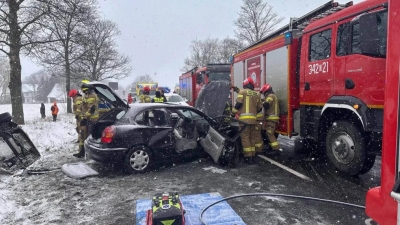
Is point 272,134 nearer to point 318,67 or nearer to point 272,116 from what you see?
point 272,116

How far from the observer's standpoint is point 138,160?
559 centimetres

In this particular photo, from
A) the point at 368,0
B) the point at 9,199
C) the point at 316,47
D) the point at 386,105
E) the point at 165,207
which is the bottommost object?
the point at 9,199

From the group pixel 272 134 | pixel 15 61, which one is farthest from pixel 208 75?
pixel 272 134

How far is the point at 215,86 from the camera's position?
7.46m

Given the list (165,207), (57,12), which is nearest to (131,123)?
(165,207)

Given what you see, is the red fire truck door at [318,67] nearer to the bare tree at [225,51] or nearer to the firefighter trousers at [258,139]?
the firefighter trousers at [258,139]

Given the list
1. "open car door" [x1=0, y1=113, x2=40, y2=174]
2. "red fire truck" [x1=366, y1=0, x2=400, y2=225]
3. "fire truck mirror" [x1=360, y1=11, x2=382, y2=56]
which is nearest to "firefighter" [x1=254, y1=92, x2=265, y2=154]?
"fire truck mirror" [x1=360, y1=11, x2=382, y2=56]

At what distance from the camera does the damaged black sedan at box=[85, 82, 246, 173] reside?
5.46m

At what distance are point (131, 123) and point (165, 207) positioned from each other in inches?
116

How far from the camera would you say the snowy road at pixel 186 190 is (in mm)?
3623

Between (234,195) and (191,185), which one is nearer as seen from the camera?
(234,195)

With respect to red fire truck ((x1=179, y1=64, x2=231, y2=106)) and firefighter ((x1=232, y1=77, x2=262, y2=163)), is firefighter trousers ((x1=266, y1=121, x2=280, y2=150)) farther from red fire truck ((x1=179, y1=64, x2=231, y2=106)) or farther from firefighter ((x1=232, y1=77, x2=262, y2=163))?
red fire truck ((x1=179, y1=64, x2=231, y2=106))

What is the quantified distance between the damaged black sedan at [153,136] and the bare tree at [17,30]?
8.92 meters

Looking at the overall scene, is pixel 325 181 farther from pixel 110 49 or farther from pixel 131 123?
pixel 110 49
